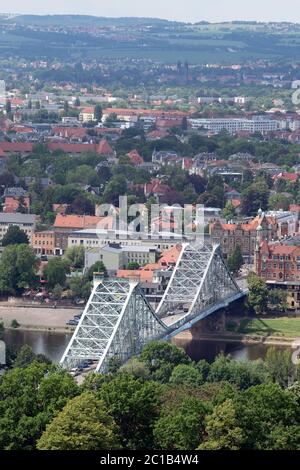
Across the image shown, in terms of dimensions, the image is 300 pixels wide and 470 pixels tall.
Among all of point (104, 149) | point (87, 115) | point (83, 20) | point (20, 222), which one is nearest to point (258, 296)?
point (20, 222)

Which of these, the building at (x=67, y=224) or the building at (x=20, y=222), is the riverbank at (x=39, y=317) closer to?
the building at (x=67, y=224)

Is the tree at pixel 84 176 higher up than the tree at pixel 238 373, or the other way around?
the tree at pixel 238 373

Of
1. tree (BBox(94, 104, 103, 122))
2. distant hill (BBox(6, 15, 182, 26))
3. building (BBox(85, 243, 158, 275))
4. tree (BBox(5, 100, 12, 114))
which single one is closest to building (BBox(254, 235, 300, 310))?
building (BBox(85, 243, 158, 275))

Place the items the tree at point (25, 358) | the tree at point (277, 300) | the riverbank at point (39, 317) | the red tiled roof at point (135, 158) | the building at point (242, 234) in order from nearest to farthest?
the tree at point (25, 358)
the riverbank at point (39, 317)
the tree at point (277, 300)
the building at point (242, 234)
the red tiled roof at point (135, 158)

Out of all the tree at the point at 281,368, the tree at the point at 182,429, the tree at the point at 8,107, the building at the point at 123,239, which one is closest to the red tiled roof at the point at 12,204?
the building at the point at 123,239
